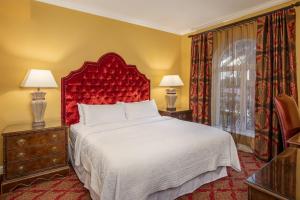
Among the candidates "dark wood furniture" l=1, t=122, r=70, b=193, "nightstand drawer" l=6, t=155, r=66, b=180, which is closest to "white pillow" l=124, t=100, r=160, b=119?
"dark wood furniture" l=1, t=122, r=70, b=193

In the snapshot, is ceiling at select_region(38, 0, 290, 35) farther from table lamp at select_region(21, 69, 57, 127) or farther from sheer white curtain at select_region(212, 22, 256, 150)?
table lamp at select_region(21, 69, 57, 127)

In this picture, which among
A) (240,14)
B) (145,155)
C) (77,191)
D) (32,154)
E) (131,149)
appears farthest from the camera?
(240,14)

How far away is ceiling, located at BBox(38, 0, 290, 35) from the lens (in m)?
3.10

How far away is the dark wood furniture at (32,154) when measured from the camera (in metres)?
2.27

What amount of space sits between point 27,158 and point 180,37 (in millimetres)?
4069

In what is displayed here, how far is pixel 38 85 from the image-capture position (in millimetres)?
2469

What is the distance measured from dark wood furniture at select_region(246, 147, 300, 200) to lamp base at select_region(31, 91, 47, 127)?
2.63 m

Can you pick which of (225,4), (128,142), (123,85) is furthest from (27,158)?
(225,4)

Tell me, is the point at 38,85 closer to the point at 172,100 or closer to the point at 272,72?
the point at 172,100

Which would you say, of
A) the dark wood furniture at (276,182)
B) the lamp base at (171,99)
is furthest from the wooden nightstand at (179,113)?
the dark wood furniture at (276,182)

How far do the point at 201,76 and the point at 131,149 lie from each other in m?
2.77

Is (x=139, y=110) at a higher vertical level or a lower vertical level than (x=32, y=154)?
higher

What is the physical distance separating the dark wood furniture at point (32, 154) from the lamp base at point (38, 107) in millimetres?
155

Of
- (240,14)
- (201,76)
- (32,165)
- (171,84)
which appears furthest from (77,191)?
(240,14)
